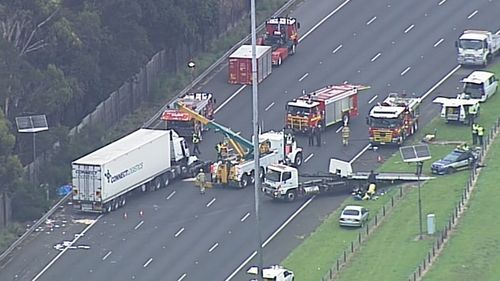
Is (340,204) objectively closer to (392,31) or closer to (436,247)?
(436,247)

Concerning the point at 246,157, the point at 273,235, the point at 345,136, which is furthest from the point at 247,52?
the point at 273,235

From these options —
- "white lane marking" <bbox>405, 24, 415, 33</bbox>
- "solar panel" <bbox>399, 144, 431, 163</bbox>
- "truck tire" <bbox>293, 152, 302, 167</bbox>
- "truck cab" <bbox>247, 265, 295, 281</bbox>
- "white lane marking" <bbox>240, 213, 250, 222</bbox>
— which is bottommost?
"white lane marking" <bbox>240, 213, 250, 222</bbox>

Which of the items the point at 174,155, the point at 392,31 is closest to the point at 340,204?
the point at 174,155

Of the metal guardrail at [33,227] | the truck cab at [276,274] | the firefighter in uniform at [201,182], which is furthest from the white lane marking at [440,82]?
the truck cab at [276,274]

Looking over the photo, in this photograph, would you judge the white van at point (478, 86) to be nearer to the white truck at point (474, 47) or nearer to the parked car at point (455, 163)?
the white truck at point (474, 47)

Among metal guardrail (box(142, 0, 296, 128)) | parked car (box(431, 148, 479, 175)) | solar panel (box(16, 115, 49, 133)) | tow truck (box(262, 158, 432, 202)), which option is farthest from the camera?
metal guardrail (box(142, 0, 296, 128))

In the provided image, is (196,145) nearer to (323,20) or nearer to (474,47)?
(474,47)

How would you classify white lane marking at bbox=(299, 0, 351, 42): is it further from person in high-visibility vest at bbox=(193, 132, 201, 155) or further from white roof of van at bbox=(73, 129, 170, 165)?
white roof of van at bbox=(73, 129, 170, 165)

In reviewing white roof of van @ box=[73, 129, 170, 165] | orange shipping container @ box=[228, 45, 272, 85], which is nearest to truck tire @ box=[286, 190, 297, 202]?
white roof of van @ box=[73, 129, 170, 165]
